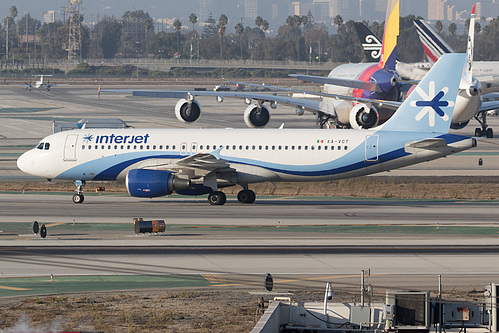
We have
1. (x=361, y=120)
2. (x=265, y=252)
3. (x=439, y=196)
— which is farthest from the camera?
(x=361, y=120)

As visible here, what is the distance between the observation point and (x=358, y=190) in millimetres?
49031

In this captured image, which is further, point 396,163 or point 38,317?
Result: point 396,163

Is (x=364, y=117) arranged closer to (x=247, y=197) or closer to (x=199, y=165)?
(x=247, y=197)

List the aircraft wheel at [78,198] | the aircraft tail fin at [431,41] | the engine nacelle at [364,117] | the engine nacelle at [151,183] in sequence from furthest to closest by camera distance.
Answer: the aircraft tail fin at [431,41] < the engine nacelle at [364,117] < the aircraft wheel at [78,198] < the engine nacelle at [151,183]

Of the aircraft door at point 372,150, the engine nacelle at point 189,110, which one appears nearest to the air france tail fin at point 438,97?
the aircraft door at point 372,150

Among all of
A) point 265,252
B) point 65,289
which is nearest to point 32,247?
point 65,289

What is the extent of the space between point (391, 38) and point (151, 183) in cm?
3513

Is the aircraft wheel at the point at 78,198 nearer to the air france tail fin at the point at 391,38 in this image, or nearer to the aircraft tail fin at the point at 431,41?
the air france tail fin at the point at 391,38

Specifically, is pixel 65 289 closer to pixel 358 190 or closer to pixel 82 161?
pixel 82 161

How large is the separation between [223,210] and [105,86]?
15818 centimetres

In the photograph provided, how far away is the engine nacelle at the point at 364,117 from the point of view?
64312 mm

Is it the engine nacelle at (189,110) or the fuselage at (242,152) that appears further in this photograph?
the engine nacelle at (189,110)

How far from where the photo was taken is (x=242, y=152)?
140 ft

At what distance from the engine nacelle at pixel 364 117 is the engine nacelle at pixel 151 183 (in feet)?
86.5
